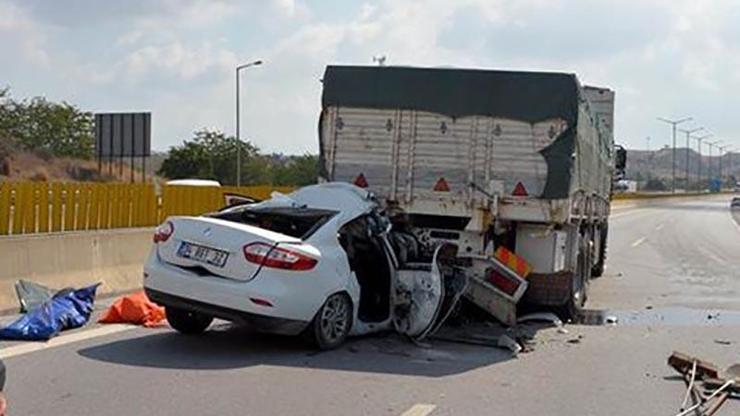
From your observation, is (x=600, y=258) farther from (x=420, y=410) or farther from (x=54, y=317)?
(x=420, y=410)

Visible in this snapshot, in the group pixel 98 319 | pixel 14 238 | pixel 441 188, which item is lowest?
pixel 98 319

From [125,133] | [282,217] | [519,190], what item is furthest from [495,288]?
[125,133]

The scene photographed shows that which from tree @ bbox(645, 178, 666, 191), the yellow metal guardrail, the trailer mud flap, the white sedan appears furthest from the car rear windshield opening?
tree @ bbox(645, 178, 666, 191)

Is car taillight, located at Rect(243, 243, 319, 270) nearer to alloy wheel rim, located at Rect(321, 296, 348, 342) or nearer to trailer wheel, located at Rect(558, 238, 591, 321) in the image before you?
alloy wheel rim, located at Rect(321, 296, 348, 342)

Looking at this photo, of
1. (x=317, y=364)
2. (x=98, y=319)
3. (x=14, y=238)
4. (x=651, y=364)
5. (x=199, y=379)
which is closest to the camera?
(x=199, y=379)

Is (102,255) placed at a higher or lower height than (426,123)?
lower

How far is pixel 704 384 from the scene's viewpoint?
878 cm

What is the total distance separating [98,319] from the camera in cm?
1177

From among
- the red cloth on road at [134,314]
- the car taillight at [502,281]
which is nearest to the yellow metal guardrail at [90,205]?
the red cloth on road at [134,314]

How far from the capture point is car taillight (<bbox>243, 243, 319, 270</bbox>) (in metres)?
9.61

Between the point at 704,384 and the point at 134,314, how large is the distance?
19.4 ft

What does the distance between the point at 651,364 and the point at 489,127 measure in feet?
11.7

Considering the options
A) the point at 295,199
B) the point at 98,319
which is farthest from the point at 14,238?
the point at 295,199

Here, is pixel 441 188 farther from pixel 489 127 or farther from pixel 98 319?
pixel 98 319
